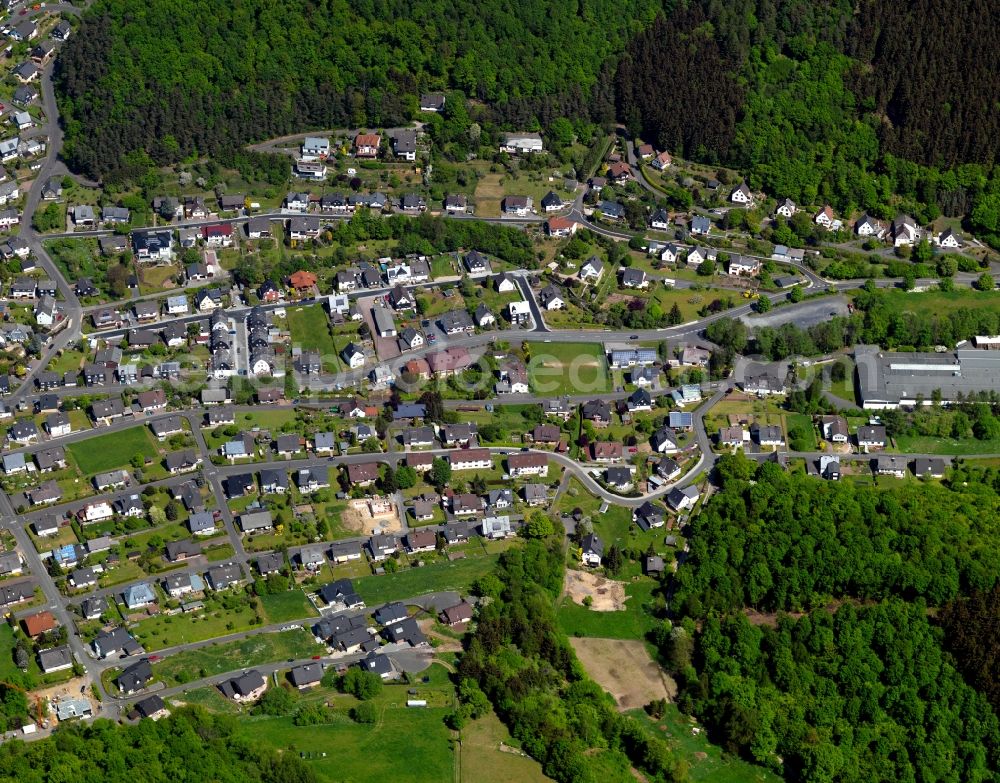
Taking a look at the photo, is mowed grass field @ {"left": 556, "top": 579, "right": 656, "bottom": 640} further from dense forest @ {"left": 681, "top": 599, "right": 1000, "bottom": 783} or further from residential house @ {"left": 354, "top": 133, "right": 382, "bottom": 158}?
residential house @ {"left": 354, "top": 133, "right": 382, "bottom": 158}

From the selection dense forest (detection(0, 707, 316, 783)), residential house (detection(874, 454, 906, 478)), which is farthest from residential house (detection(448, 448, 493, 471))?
dense forest (detection(0, 707, 316, 783))

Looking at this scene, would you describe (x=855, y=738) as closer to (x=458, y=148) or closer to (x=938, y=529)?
(x=938, y=529)

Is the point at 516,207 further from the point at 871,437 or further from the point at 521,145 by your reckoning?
the point at 871,437

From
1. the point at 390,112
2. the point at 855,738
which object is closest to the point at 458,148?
the point at 390,112

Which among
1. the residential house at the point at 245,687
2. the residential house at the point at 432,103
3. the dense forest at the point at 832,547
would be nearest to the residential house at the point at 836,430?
the dense forest at the point at 832,547

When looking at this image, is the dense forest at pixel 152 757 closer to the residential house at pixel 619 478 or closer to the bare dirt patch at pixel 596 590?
the bare dirt patch at pixel 596 590

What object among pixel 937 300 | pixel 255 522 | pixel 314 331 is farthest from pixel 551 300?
pixel 255 522
